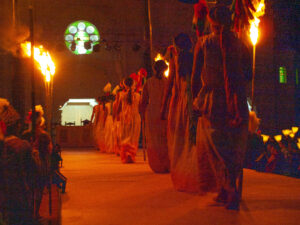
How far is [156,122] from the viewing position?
27.3 ft

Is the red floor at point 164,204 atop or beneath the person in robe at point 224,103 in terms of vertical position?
beneath

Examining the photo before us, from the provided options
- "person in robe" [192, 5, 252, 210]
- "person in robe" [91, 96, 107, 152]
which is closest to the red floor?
"person in robe" [192, 5, 252, 210]

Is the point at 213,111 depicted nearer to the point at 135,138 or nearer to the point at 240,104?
the point at 240,104

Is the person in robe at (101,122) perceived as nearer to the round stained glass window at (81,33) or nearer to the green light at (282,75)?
the round stained glass window at (81,33)

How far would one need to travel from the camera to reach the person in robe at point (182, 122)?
591 cm

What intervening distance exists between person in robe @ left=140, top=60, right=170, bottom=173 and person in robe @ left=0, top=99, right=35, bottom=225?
4.68 m

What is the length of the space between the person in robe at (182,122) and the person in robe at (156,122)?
1642 millimetres

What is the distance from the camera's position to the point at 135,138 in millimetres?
11281

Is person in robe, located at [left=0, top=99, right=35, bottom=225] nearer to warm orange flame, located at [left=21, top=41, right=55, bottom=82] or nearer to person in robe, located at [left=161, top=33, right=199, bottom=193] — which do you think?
person in robe, located at [left=161, top=33, right=199, bottom=193]

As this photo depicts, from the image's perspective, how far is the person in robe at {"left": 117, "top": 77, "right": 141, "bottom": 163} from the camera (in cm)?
1130

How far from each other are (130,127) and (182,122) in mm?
5246

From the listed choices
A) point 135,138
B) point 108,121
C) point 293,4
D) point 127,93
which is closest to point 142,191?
point 135,138

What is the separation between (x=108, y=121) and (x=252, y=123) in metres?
11.3

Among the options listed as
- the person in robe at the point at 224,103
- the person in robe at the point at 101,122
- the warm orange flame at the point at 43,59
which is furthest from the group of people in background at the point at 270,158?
the person in robe at the point at 101,122
